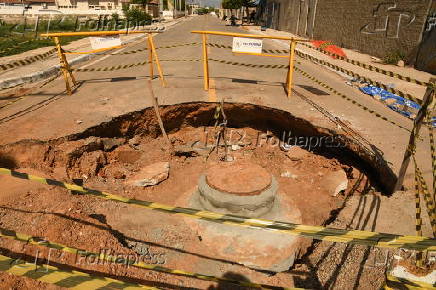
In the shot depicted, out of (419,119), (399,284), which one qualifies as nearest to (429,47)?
(419,119)

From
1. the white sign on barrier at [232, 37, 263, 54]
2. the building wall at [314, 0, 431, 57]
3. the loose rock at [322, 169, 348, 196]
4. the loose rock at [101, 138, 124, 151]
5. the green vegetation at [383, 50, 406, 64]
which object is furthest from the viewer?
the green vegetation at [383, 50, 406, 64]

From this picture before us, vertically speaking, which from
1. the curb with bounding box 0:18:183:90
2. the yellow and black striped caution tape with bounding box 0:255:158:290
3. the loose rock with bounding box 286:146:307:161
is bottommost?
the loose rock with bounding box 286:146:307:161

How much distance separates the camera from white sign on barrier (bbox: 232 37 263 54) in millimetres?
6688

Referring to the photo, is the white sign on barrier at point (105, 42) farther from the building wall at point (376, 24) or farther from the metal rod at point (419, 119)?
the building wall at point (376, 24)

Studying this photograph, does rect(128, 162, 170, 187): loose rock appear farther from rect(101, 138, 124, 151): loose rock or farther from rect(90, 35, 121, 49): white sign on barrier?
rect(90, 35, 121, 49): white sign on barrier

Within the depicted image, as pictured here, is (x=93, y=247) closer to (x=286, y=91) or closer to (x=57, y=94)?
(x=57, y=94)

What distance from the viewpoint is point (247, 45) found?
6742 millimetres

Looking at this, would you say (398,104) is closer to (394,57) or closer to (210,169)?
(210,169)

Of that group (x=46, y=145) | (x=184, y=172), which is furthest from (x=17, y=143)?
(x=184, y=172)

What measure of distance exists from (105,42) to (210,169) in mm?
4191

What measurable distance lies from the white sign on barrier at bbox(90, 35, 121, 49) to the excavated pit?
2.06m

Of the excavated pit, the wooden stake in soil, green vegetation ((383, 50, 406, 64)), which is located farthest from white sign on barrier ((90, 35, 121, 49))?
green vegetation ((383, 50, 406, 64))

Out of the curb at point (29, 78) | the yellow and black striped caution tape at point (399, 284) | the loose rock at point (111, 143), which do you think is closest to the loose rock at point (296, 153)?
the loose rock at point (111, 143)

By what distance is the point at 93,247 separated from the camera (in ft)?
10.3
